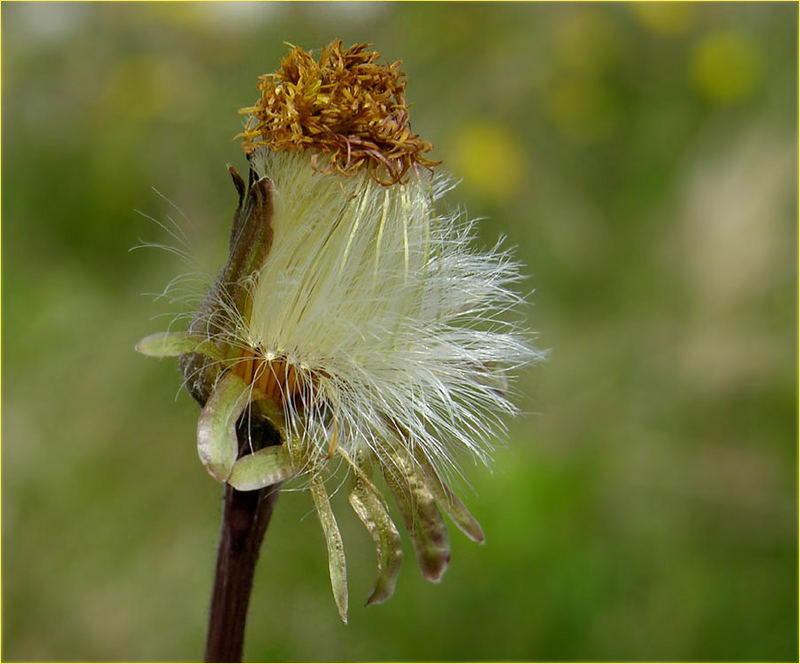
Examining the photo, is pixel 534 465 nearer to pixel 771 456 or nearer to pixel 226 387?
pixel 771 456

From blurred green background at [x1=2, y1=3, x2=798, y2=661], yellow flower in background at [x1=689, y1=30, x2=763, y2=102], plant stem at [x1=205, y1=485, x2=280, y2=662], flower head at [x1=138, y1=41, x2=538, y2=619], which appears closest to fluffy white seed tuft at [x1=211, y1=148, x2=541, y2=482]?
flower head at [x1=138, y1=41, x2=538, y2=619]

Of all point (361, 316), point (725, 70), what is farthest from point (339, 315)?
point (725, 70)

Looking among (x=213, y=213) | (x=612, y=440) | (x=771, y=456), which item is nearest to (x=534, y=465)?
(x=612, y=440)

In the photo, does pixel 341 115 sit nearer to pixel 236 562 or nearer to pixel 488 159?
pixel 236 562

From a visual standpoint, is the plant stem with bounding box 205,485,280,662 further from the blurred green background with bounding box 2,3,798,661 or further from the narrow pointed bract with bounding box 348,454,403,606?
the blurred green background with bounding box 2,3,798,661

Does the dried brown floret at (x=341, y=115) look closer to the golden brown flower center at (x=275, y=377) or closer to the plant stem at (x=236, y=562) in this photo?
the golden brown flower center at (x=275, y=377)

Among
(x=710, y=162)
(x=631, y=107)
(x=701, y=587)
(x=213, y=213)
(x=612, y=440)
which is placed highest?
(x=631, y=107)
